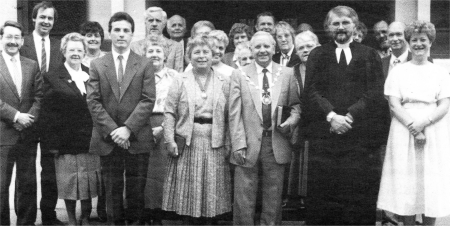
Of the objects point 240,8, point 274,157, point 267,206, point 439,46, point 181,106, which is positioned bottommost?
point 267,206

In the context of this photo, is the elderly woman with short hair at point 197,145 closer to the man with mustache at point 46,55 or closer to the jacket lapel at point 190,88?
the jacket lapel at point 190,88

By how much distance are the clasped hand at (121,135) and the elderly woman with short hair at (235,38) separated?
75cm

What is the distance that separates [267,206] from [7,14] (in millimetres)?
1589

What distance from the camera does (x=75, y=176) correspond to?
281cm

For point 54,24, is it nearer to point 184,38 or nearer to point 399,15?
point 184,38

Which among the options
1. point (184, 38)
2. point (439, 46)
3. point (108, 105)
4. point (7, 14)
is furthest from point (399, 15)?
point (7, 14)

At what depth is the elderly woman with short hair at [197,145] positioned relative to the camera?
9.09 feet

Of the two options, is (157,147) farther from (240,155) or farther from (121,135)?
(240,155)

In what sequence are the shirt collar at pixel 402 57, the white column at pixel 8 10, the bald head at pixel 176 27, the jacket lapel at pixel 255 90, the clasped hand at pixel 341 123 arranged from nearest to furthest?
the clasped hand at pixel 341 123, the jacket lapel at pixel 255 90, the shirt collar at pixel 402 57, the white column at pixel 8 10, the bald head at pixel 176 27

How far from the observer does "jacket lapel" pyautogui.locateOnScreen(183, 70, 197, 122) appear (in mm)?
2773

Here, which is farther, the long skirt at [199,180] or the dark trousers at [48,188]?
the dark trousers at [48,188]

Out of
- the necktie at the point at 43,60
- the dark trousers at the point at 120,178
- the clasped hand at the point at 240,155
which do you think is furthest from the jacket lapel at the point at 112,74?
the clasped hand at the point at 240,155

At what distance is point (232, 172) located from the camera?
2.93 meters

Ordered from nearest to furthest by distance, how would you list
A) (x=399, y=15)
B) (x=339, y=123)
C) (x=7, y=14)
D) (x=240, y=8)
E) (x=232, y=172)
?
(x=339, y=123) → (x=232, y=172) → (x=7, y=14) → (x=399, y=15) → (x=240, y=8)
